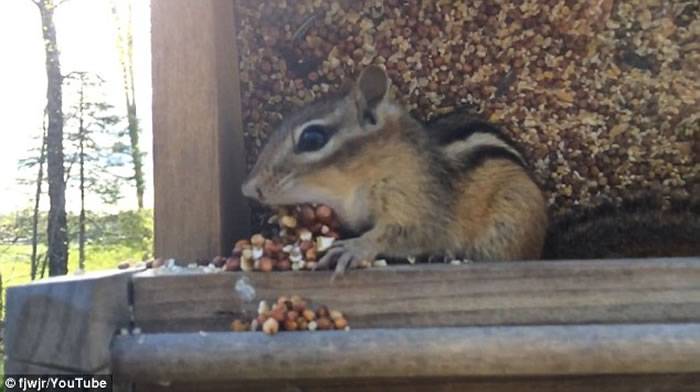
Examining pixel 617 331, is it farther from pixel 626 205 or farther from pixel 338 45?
pixel 338 45

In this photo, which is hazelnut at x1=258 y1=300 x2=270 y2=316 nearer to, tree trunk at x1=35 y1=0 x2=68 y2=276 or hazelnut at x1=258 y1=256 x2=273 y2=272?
hazelnut at x1=258 y1=256 x2=273 y2=272

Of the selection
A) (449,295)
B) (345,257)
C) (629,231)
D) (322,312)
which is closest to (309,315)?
(322,312)

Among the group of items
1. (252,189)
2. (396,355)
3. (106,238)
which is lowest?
(106,238)

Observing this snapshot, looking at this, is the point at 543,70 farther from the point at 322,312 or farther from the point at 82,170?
the point at 82,170

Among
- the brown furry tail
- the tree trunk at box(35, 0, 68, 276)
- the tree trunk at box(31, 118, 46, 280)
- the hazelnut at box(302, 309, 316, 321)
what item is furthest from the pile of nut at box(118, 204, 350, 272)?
the tree trunk at box(31, 118, 46, 280)

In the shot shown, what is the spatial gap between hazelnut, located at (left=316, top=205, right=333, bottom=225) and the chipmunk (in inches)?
0.5

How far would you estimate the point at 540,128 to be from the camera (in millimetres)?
2123

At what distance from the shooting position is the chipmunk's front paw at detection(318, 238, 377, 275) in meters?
1.65

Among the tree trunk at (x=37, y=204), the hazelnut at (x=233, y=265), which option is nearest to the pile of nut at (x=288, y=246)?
the hazelnut at (x=233, y=265)

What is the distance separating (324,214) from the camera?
192 cm

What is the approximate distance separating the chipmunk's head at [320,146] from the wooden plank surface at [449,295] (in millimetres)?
310

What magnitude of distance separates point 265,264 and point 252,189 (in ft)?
0.91

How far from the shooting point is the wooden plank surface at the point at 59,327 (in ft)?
4.93

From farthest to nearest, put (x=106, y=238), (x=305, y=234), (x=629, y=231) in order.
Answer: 1. (x=106, y=238)
2. (x=629, y=231)
3. (x=305, y=234)
